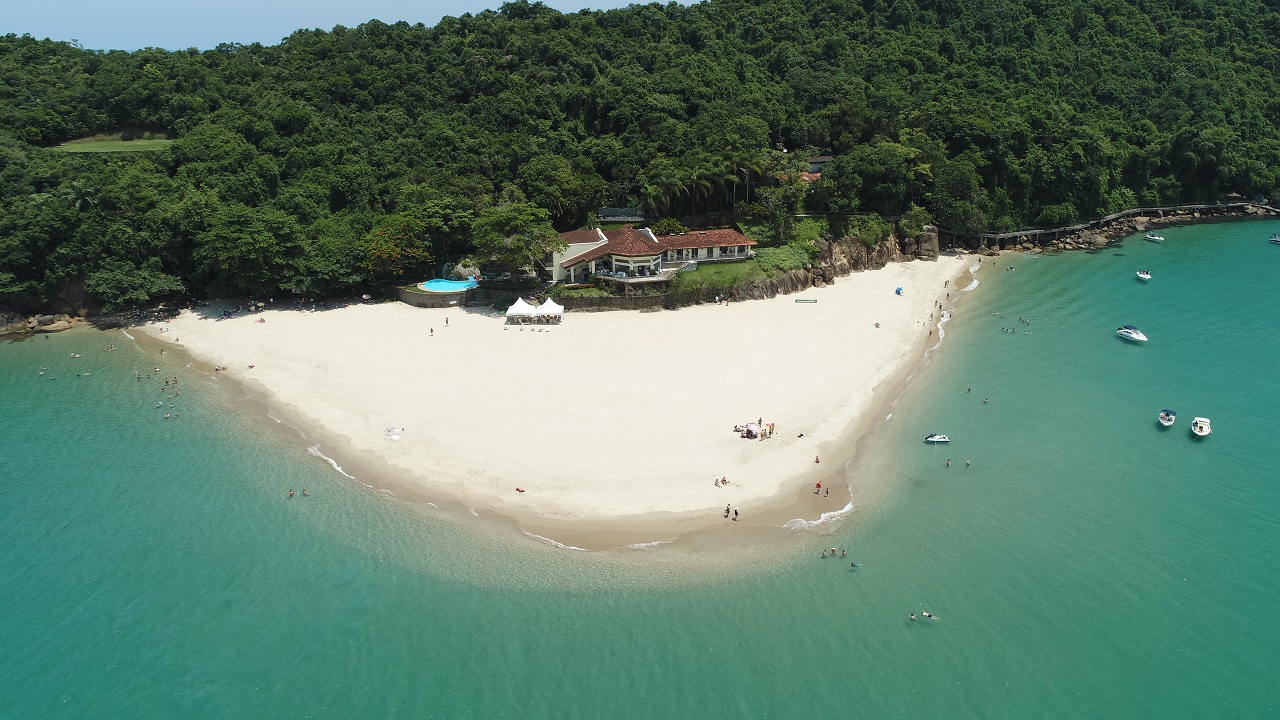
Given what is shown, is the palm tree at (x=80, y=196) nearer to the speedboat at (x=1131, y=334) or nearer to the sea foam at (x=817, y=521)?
the sea foam at (x=817, y=521)

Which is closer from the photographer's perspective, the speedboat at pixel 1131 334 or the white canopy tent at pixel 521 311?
the speedboat at pixel 1131 334

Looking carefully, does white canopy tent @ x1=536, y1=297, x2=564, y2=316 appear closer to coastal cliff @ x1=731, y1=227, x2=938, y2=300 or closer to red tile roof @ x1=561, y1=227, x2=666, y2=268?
red tile roof @ x1=561, y1=227, x2=666, y2=268

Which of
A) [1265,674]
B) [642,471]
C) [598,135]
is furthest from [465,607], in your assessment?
[598,135]

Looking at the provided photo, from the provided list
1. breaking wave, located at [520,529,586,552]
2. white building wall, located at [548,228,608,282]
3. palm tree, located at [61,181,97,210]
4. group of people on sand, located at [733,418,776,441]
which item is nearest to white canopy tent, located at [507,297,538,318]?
white building wall, located at [548,228,608,282]

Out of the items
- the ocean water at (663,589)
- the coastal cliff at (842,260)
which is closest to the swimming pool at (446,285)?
the ocean water at (663,589)

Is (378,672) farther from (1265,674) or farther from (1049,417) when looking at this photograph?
(1049,417)


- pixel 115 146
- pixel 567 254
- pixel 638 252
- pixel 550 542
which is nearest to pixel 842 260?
pixel 638 252
